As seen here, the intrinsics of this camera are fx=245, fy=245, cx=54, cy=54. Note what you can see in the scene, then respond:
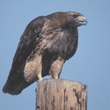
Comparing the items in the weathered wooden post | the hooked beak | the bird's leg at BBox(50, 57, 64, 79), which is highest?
the hooked beak

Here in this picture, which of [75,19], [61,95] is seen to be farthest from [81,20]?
[61,95]

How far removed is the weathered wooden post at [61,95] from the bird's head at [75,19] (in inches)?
74.6

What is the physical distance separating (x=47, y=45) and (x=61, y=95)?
197 cm

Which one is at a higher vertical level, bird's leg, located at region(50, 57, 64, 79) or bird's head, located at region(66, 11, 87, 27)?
bird's head, located at region(66, 11, 87, 27)

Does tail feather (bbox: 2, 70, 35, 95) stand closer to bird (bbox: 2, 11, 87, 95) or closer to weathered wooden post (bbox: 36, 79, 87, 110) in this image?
bird (bbox: 2, 11, 87, 95)

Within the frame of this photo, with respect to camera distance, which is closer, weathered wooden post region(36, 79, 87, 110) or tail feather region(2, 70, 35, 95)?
weathered wooden post region(36, 79, 87, 110)

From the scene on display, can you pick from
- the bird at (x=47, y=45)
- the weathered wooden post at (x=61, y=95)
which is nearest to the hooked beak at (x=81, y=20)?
the bird at (x=47, y=45)

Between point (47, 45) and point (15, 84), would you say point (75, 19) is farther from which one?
point (15, 84)

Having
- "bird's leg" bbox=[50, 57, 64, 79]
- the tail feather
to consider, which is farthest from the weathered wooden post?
the tail feather

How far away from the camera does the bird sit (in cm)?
536

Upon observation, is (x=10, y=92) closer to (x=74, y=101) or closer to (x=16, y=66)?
(x=16, y=66)

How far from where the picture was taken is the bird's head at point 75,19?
529cm

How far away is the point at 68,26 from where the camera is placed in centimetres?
554

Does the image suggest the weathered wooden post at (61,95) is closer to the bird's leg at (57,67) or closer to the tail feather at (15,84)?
the bird's leg at (57,67)
